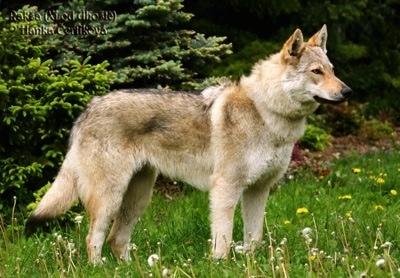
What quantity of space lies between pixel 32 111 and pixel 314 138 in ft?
17.0

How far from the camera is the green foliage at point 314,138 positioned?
11.2 metres

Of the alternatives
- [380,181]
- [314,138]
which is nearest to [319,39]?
[380,181]

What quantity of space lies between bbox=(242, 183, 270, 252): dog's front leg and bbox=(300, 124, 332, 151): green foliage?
197 inches

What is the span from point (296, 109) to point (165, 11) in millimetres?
3445

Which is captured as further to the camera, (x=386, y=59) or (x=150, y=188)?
(x=386, y=59)

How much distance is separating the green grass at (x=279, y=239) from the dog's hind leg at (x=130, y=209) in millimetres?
136

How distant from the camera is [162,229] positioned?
680cm

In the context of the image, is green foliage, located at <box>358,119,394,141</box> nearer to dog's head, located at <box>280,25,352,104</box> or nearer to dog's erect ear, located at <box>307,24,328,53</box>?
dog's erect ear, located at <box>307,24,328,53</box>

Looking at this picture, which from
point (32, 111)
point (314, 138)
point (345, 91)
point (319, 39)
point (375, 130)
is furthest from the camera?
point (375, 130)

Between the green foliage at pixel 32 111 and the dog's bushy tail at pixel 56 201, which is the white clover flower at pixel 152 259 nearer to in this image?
the dog's bushy tail at pixel 56 201

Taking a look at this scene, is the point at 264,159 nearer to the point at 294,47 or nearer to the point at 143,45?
the point at 294,47

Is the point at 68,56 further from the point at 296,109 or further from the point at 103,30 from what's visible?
the point at 296,109

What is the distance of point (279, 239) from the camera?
6203 mm

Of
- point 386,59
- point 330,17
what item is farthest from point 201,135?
point 386,59
